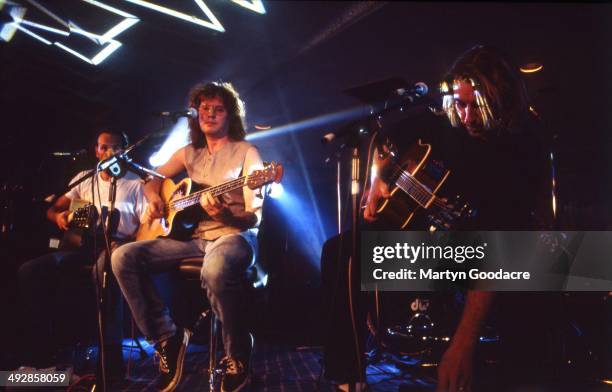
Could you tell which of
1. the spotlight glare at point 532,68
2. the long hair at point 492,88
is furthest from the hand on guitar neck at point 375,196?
the spotlight glare at point 532,68

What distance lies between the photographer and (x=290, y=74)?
6848 millimetres

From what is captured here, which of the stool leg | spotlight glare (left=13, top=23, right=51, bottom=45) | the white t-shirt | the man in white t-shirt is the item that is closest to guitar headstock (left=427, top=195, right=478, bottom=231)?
the stool leg

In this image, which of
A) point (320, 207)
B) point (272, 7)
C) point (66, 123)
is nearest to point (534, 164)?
point (272, 7)

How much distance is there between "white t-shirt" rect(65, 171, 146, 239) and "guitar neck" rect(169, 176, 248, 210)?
110cm

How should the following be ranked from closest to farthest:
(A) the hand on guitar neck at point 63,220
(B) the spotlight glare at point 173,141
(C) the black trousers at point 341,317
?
(C) the black trousers at point 341,317 → (A) the hand on guitar neck at point 63,220 → (B) the spotlight glare at point 173,141

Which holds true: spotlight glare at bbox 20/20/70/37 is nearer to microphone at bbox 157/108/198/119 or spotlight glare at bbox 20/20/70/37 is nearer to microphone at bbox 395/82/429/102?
microphone at bbox 157/108/198/119

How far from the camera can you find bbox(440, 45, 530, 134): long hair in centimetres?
236

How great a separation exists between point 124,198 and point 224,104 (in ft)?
5.09

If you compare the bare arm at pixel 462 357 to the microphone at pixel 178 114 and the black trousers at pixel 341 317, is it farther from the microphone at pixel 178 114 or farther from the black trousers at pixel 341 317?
the microphone at pixel 178 114

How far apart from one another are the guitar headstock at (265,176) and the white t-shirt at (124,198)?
67.9 inches

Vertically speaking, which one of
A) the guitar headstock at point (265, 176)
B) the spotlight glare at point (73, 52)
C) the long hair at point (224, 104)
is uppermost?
the spotlight glare at point (73, 52)

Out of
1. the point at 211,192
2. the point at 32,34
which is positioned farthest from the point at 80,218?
the point at 32,34

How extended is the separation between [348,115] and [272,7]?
3.17 m

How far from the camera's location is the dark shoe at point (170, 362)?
2.51 metres
